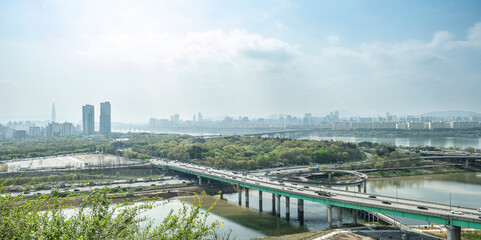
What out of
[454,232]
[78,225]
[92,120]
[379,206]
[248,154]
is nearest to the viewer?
[78,225]

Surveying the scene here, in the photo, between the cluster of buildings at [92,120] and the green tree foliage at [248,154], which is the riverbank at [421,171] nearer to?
the green tree foliage at [248,154]

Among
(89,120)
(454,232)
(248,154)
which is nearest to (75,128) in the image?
(89,120)

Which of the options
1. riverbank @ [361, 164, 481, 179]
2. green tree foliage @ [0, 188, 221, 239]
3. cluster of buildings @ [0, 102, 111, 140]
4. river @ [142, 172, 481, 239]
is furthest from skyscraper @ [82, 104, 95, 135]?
green tree foliage @ [0, 188, 221, 239]

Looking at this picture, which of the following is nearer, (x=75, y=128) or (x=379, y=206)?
(x=379, y=206)

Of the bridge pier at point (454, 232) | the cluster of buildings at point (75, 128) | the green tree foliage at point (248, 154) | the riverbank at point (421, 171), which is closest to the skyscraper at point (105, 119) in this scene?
the cluster of buildings at point (75, 128)

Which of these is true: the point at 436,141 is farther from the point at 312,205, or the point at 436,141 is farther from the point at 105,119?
the point at 105,119

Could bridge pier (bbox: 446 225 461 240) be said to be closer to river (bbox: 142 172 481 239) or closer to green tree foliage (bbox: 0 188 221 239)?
river (bbox: 142 172 481 239)

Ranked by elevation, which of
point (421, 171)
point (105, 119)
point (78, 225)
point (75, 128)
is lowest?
point (421, 171)
